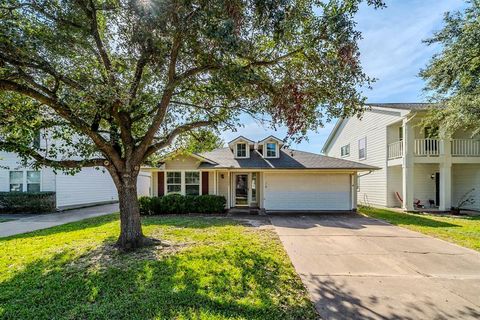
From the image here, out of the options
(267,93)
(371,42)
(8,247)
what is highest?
(371,42)

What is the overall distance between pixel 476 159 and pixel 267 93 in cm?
1537

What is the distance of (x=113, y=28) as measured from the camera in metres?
7.42

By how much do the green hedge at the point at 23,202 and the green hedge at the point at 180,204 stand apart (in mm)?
6553

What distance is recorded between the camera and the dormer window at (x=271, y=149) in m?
16.8

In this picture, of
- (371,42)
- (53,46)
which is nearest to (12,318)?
(53,46)

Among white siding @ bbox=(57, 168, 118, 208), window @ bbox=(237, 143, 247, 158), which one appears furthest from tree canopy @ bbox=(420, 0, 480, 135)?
white siding @ bbox=(57, 168, 118, 208)

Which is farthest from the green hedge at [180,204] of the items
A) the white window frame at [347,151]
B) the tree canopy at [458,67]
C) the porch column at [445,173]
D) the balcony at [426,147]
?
the white window frame at [347,151]

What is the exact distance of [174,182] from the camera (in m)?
15.7

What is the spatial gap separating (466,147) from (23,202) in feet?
87.8

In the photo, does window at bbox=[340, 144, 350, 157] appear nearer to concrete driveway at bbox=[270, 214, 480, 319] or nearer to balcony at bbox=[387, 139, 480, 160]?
balcony at bbox=[387, 139, 480, 160]

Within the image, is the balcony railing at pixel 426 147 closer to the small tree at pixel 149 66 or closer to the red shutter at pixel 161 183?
the small tree at pixel 149 66

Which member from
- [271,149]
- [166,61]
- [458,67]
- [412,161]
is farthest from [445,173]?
[166,61]

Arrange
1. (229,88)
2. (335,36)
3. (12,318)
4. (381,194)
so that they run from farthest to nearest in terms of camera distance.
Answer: (381,194) < (229,88) < (335,36) < (12,318)

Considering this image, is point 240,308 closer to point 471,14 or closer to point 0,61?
point 0,61
